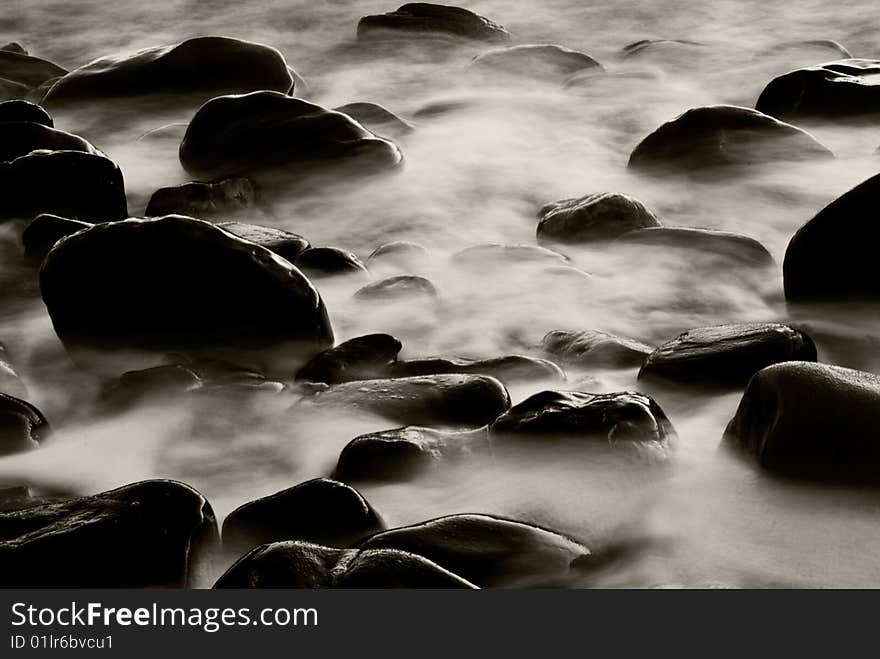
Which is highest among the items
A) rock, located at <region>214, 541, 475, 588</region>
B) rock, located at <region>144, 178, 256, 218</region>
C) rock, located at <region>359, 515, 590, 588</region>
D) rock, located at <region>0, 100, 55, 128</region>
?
rock, located at <region>214, 541, 475, 588</region>

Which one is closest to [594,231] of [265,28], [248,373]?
[248,373]

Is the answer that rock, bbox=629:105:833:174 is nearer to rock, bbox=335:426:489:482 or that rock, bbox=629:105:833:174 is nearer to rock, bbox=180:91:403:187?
rock, bbox=180:91:403:187

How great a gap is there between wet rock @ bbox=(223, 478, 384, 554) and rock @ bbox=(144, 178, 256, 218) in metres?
1.34

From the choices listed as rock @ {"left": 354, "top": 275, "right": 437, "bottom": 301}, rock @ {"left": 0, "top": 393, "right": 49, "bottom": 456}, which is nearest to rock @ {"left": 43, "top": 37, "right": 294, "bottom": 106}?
rock @ {"left": 354, "top": 275, "right": 437, "bottom": 301}

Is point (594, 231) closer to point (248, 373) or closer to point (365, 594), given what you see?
point (248, 373)

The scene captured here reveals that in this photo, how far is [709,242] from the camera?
107 inches

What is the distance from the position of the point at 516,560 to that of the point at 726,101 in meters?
2.61

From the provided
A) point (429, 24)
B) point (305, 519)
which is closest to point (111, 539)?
point (305, 519)

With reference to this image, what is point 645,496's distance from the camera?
1789 millimetres

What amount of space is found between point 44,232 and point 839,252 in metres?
1.66

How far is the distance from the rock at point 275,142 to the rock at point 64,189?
0.39 meters

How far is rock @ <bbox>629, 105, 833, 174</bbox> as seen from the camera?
3.20 meters

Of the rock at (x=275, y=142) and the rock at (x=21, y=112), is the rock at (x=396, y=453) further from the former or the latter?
the rock at (x=21, y=112)

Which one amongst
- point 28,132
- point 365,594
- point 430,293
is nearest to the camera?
point 365,594
